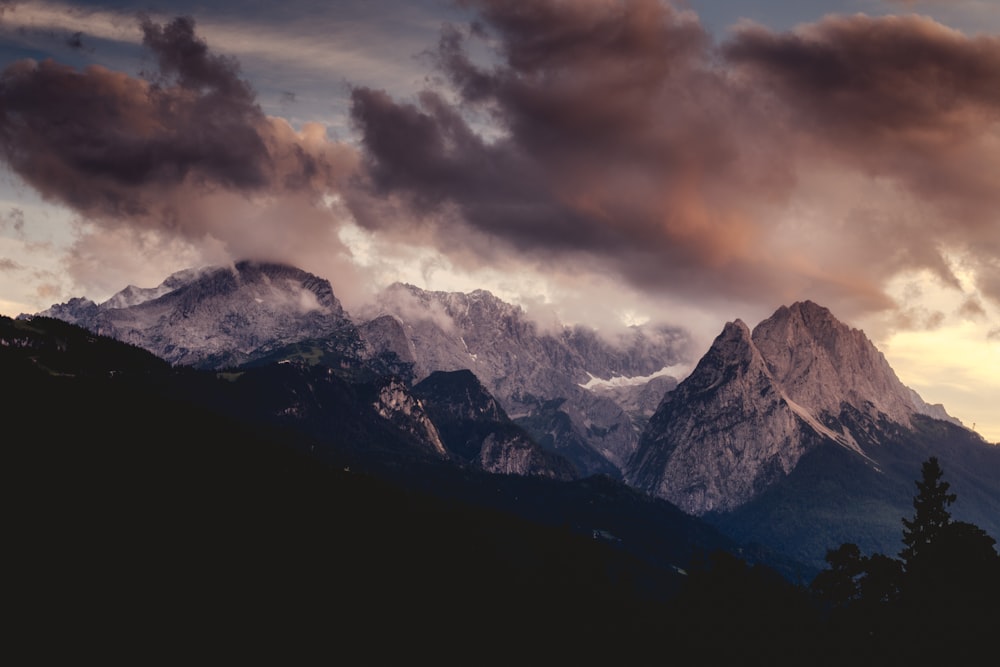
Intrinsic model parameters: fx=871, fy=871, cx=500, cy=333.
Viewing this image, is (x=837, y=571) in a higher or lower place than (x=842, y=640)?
higher

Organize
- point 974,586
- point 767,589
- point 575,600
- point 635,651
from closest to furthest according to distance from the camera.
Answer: point 974,586 → point 767,589 → point 635,651 → point 575,600

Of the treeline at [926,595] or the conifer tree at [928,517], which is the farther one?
the conifer tree at [928,517]

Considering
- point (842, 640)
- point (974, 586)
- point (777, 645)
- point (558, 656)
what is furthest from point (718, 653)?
point (558, 656)

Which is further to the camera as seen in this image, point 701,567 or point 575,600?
point 575,600

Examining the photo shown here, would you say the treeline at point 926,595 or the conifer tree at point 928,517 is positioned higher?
the conifer tree at point 928,517

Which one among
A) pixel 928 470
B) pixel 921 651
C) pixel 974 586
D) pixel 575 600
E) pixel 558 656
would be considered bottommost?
pixel 558 656

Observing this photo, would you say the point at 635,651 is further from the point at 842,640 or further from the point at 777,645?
the point at 842,640

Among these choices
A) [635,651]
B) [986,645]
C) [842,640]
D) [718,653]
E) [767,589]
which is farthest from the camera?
[635,651]

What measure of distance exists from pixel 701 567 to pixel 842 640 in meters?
38.5

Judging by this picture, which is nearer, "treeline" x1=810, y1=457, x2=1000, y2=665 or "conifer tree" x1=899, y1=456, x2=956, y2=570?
"treeline" x1=810, y1=457, x2=1000, y2=665

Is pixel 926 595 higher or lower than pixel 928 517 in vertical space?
lower

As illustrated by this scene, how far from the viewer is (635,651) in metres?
154

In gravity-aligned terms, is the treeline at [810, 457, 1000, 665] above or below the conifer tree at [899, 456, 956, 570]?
below

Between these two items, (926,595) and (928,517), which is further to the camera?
(928,517)
